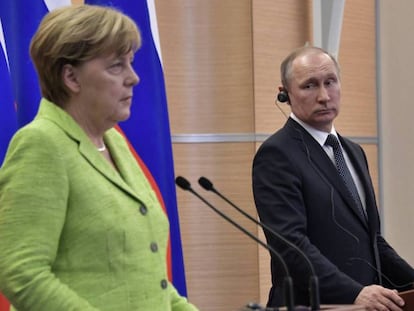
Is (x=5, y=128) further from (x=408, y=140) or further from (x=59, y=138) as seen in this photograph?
(x=408, y=140)

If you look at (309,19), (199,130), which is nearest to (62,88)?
(199,130)

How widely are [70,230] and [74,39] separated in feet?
1.38

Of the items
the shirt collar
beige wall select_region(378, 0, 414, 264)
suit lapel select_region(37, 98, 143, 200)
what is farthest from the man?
beige wall select_region(378, 0, 414, 264)

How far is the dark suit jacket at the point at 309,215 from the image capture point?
279 cm

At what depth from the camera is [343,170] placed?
9.87 feet

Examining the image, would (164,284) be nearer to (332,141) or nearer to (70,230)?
(70,230)

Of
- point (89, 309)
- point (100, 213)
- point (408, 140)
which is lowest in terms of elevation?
point (408, 140)

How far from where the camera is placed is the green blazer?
1.83 metres

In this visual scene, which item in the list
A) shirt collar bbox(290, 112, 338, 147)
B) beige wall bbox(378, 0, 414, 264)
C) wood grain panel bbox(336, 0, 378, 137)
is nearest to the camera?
shirt collar bbox(290, 112, 338, 147)

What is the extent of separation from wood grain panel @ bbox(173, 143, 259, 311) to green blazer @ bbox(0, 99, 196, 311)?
2.07 metres

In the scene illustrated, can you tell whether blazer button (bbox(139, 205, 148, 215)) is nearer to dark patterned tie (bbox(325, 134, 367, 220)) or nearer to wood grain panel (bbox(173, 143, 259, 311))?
dark patterned tie (bbox(325, 134, 367, 220))

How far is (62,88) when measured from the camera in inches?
79.0

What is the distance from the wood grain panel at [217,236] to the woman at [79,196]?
2.03 metres

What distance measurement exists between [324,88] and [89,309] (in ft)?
4.78
